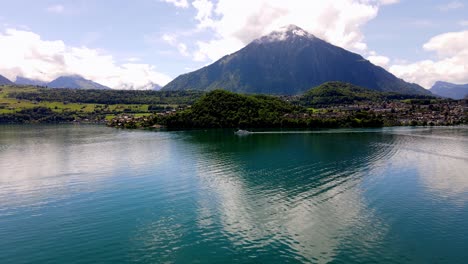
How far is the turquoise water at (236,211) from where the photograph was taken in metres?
23.9

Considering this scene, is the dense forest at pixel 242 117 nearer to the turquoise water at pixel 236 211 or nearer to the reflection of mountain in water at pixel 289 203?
the reflection of mountain in water at pixel 289 203

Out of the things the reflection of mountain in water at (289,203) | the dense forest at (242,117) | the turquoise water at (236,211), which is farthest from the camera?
the dense forest at (242,117)

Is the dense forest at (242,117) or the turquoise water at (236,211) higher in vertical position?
the dense forest at (242,117)

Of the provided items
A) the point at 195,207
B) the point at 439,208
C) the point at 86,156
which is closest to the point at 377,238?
the point at 439,208

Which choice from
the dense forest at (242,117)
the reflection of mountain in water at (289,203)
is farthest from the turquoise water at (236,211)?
the dense forest at (242,117)

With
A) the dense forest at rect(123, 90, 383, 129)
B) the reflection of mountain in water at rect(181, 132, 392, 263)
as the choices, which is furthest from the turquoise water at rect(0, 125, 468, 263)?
the dense forest at rect(123, 90, 383, 129)

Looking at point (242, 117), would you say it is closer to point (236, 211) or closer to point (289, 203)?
point (289, 203)

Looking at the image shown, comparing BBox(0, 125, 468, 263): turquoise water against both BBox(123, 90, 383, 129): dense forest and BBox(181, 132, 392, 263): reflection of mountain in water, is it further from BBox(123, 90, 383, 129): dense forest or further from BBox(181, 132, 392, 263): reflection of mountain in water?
BBox(123, 90, 383, 129): dense forest

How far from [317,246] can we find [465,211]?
1910 centimetres

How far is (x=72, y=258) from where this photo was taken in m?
23.1

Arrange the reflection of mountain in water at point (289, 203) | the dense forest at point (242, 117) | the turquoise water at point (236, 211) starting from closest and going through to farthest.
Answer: the turquoise water at point (236, 211) → the reflection of mountain in water at point (289, 203) → the dense forest at point (242, 117)

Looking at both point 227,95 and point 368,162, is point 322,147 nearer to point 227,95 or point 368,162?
point 368,162

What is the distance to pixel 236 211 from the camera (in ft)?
107

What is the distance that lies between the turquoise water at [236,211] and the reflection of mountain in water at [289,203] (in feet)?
0.43
